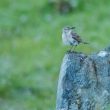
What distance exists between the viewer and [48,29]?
17828mm

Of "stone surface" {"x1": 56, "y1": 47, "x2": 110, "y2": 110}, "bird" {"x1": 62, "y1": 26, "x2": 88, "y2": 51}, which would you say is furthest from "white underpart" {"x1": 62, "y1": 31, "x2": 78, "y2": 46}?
"stone surface" {"x1": 56, "y1": 47, "x2": 110, "y2": 110}

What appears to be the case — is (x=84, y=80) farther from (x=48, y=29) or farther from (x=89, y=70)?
(x=48, y=29)

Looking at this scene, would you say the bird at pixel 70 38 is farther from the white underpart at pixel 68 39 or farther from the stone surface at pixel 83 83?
the stone surface at pixel 83 83

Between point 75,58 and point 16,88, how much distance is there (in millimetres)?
6570

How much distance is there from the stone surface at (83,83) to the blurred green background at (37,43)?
4.55 m

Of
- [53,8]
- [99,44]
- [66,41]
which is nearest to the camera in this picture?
[66,41]

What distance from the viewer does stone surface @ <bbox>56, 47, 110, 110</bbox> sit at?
8.02 meters

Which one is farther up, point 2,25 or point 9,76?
point 2,25

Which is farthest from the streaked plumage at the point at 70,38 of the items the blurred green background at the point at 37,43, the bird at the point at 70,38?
the blurred green background at the point at 37,43

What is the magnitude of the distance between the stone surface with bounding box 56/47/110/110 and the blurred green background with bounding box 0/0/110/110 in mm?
4549

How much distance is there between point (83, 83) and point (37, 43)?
9.14m

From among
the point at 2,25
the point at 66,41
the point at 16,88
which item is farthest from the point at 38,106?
the point at 2,25

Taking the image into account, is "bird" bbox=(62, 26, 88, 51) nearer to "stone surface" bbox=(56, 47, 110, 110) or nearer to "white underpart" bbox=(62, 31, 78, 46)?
"white underpart" bbox=(62, 31, 78, 46)

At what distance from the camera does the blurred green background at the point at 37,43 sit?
14242mm
